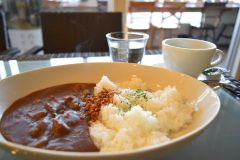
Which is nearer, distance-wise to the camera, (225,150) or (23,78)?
(225,150)

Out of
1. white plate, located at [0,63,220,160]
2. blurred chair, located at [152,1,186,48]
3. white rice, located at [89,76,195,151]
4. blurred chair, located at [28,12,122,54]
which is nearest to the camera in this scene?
white plate, located at [0,63,220,160]

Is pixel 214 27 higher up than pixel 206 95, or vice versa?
pixel 206 95

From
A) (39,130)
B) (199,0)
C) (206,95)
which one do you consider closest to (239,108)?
(206,95)

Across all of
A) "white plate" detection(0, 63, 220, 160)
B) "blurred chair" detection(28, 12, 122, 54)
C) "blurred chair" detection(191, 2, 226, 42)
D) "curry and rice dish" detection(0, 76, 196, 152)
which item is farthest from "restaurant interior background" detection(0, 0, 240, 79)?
"curry and rice dish" detection(0, 76, 196, 152)

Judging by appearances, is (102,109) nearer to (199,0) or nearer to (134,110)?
(134,110)

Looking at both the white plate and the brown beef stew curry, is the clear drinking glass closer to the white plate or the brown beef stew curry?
the white plate

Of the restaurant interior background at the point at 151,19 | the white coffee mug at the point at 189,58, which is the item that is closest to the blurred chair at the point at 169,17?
the restaurant interior background at the point at 151,19
